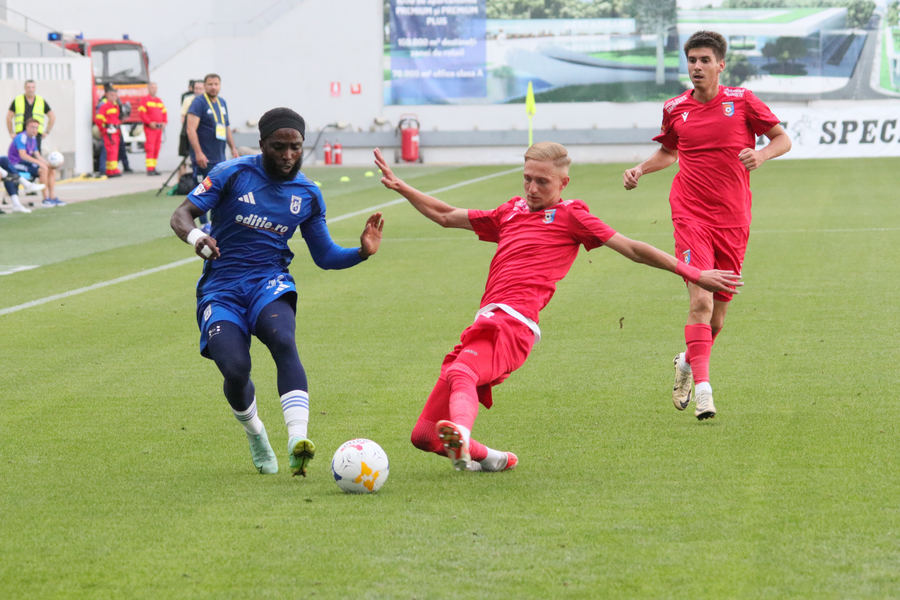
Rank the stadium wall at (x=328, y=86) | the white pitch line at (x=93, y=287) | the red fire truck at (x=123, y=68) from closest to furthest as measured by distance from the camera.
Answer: the white pitch line at (x=93, y=287)
the red fire truck at (x=123, y=68)
the stadium wall at (x=328, y=86)

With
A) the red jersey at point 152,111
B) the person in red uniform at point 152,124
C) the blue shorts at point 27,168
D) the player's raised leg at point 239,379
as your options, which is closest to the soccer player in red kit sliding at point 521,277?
the player's raised leg at point 239,379

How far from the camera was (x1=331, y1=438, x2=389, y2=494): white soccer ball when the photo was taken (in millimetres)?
6117

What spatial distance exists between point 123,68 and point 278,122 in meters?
35.7

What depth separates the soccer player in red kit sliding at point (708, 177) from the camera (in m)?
8.13

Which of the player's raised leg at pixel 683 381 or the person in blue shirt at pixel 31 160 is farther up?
the person in blue shirt at pixel 31 160

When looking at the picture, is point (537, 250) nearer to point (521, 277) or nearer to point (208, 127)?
point (521, 277)

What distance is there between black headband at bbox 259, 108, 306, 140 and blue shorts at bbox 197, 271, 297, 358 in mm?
713

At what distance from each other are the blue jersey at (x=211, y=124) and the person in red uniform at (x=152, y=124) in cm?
1655

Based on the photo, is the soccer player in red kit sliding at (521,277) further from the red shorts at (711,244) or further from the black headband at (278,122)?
the red shorts at (711,244)

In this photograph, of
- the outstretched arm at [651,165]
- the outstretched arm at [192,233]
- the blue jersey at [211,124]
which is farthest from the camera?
the blue jersey at [211,124]

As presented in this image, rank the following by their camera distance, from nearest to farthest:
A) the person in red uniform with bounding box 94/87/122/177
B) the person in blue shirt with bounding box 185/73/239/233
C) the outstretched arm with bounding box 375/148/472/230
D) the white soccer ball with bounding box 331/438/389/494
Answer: the white soccer ball with bounding box 331/438/389/494
the outstretched arm with bounding box 375/148/472/230
the person in blue shirt with bounding box 185/73/239/233
the person in red uniform with bounding box 94/87/122/177

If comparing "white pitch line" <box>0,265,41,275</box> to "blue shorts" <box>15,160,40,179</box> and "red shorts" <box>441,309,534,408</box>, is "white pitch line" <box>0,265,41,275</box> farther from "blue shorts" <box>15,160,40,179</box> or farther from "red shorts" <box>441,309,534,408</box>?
"red shorts" <box>441,309,534,408</box>

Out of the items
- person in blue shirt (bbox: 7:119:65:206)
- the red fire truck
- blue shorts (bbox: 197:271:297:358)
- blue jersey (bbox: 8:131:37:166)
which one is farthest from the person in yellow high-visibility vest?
blue shorts (bbox: 197:271:297:358)

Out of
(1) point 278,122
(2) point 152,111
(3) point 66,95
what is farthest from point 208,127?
(2) point 152,111
